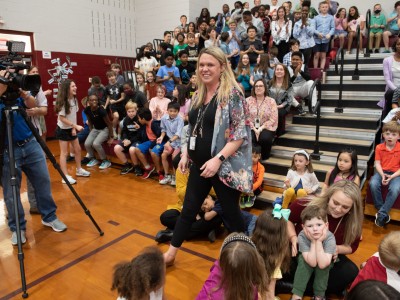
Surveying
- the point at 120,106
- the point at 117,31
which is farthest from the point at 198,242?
the point at 117,31

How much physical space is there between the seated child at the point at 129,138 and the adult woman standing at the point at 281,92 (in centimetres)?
214

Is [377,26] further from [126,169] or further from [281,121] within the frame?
[126,169]

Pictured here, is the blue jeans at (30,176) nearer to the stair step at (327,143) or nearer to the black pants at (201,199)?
the black pants at (201,199)

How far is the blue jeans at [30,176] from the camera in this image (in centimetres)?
257

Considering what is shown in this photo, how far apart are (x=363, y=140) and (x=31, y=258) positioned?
158 inches

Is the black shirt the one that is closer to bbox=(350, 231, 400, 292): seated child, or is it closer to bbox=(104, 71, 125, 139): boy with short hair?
bbox=(350, 231, 400, 292): seated child

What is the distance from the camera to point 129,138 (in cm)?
501

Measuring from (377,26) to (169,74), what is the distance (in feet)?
14.5

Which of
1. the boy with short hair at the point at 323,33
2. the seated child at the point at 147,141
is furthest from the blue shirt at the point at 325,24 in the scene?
the seated child at the point at 147,141

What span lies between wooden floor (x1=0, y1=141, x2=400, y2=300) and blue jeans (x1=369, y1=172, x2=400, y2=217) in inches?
7.6

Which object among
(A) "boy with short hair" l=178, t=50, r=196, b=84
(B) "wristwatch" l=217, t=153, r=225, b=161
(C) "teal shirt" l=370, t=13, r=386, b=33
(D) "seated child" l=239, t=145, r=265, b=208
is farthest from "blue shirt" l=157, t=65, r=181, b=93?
(B) "wristwatch" l=217, t=153, r=225, b=161

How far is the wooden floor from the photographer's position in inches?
85.3

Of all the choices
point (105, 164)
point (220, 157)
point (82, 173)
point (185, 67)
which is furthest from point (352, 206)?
point (185, 67)

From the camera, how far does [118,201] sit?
3742 mm
